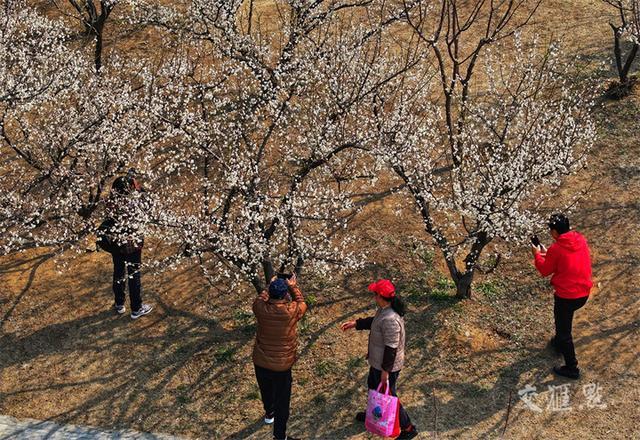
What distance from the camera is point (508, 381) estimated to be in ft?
25.5

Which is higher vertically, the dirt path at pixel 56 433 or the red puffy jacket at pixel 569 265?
the red puffy jacket at pixel 569 265

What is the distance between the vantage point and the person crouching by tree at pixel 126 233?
835 centimetres

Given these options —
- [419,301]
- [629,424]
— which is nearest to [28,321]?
[419,301]

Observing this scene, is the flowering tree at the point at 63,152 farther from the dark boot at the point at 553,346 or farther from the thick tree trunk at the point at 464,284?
the dark boot at the point at 553,346

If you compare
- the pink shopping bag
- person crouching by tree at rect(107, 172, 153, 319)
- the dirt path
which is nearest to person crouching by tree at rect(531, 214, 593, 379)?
the pink shopping bag

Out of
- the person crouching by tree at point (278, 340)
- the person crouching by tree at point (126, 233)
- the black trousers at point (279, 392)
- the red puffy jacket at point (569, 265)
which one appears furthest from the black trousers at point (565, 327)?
the person crouching by tree at point (126, 233)

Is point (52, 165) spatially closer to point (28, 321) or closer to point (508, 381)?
point (28, 321)

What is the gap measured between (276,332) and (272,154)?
6.06 meters

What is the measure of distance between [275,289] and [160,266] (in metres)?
4.04

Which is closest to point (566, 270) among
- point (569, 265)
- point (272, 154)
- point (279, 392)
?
point (569, 265)

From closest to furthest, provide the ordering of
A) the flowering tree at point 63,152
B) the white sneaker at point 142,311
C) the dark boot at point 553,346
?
the dark boot at point 553,346 < the white sneaker at point 142,311 < the flowering tree at point 63,152

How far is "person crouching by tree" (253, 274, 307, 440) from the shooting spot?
22.0ft

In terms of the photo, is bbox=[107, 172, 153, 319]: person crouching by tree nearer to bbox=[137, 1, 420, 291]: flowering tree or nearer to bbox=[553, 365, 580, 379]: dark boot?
bbox=[137, 1, 420, 291]: flowering tree

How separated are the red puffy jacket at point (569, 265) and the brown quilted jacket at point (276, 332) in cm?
303
